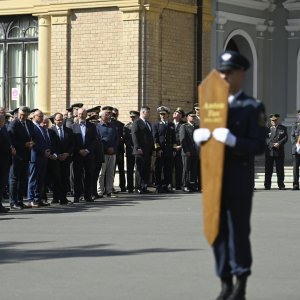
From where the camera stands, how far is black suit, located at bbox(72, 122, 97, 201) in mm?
24312

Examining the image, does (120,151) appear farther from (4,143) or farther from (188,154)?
(4,143)

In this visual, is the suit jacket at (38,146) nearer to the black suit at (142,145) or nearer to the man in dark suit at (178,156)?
the black suit at (142,145)

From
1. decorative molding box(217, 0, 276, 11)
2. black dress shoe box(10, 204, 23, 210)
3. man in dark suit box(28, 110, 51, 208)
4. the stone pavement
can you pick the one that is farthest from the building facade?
the stone pavement

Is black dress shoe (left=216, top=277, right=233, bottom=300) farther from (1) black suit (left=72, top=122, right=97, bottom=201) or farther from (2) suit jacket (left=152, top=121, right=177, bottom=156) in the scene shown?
(2) suit jacket (left=152, top=121, right=177, bottom=156)

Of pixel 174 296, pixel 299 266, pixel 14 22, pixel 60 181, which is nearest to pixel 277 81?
pixel 14 22

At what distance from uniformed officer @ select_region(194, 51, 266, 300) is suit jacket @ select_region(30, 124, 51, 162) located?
13.2 meters

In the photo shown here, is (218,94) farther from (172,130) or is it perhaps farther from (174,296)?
(172,130)

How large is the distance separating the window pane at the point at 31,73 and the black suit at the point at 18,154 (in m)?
11.9

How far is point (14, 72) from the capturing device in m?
34.8

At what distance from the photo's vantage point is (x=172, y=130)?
93.1ft

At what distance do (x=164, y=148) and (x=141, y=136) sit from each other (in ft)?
3.46

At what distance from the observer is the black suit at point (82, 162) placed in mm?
24312

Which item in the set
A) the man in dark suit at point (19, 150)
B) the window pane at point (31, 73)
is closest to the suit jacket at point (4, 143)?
the man in dark suit at point (19, 150)

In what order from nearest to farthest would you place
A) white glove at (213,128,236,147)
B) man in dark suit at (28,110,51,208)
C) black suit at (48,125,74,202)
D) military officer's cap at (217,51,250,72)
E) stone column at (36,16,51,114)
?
white glove at (213,128,236,147) < military officer's cap at (217,51,250,72) < man in dark suit at (28,110,51,208) < black suit at (48,125,74,202) < stone column at (36,16,51,114)
